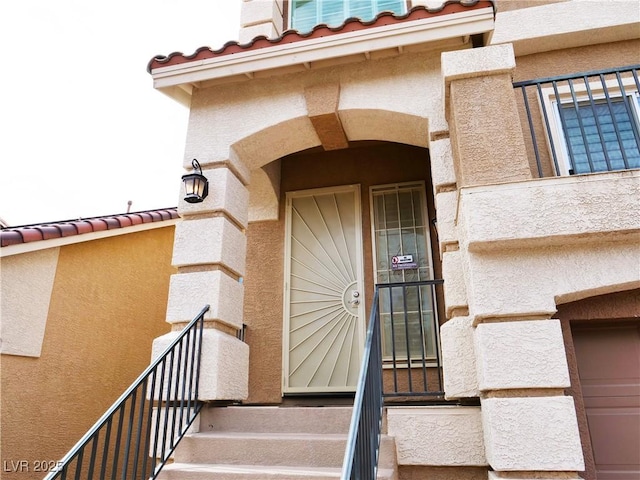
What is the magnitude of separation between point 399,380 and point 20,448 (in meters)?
4.01

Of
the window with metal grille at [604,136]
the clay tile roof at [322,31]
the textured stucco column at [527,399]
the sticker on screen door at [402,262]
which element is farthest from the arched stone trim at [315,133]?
the textured stucco column at [527,399]

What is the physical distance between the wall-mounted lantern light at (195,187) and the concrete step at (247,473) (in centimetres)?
233

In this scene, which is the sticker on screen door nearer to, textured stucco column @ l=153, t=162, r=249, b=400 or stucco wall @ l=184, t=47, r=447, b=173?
stucco wall @ l=184, t=47, r=447, b=173

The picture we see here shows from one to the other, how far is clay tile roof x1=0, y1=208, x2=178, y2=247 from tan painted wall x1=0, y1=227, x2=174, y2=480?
0.85 feet

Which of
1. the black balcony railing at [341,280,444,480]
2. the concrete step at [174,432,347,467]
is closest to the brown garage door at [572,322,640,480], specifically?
the black balcony railing at [341,280,444,480]

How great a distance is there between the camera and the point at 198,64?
448 centimetres

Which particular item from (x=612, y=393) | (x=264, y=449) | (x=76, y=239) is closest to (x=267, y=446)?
(x=264, y=449)

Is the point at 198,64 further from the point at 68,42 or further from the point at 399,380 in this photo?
the point at 68,42

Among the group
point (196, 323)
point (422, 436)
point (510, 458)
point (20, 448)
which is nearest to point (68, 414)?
point (20, 448)

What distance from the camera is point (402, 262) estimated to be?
5355 millimetres

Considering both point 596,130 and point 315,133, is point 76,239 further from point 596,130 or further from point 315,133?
point 596,130

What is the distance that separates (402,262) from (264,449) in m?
2.76

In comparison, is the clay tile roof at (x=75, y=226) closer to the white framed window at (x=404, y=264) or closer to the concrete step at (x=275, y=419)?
the concrete step at (x=275, y=419)

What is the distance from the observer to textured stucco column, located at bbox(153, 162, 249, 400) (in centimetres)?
385
